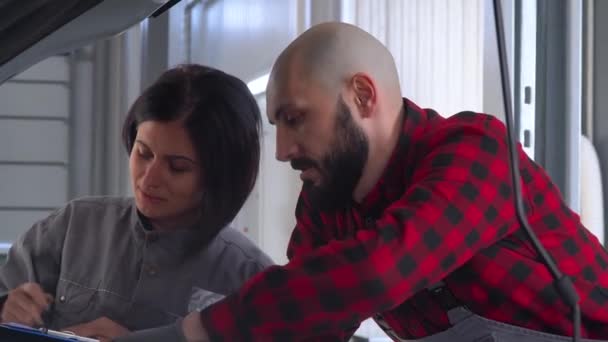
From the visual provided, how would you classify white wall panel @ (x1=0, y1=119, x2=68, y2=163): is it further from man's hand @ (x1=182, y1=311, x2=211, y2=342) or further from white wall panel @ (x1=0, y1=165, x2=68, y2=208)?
man's hand @ (x1=182, y1=311, x2=211, y2=342)

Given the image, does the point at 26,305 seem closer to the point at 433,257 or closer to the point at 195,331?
the point at 195,331

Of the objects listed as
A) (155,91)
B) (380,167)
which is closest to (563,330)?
(380,167)

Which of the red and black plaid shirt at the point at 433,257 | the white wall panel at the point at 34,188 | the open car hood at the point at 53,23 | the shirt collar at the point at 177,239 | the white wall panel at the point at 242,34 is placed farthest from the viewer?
the white wall panel at the point at 34,188

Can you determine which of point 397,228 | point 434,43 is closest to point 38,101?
point 434,43

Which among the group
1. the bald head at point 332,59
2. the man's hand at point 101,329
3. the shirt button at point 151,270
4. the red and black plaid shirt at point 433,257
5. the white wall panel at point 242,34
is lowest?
the man's hand at point 101,329

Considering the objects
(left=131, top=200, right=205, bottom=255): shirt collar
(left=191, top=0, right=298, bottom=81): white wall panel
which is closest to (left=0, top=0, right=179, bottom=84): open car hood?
(left=131, top=200, right=205, bottom=255): shirt collar

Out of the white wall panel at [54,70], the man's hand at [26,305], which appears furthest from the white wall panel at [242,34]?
the man's hand at [26,305]

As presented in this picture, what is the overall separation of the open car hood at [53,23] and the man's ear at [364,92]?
0.28 metres

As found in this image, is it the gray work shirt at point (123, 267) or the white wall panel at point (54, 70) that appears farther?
the white wall panel at point (54, 70)

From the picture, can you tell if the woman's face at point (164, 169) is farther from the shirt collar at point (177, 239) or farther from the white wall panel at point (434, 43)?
the white wall panel at point (434, 43)

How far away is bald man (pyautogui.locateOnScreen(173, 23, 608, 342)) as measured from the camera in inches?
24.7

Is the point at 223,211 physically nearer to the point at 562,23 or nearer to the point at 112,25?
the point at 112,25

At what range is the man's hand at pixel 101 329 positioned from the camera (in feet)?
2.67

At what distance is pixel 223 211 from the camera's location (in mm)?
974
